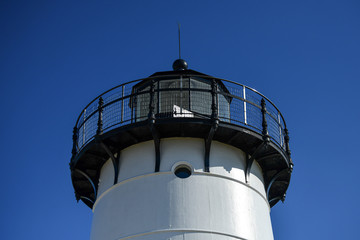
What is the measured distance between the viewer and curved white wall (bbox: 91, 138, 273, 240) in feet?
50.9

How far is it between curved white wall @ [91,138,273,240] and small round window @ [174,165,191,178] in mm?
182

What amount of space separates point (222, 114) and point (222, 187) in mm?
2847

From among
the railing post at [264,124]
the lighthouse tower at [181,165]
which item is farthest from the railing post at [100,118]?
the railing post at [264,124]

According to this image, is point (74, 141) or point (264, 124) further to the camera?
point (74, 141)

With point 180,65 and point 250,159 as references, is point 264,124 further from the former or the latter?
point 180,65

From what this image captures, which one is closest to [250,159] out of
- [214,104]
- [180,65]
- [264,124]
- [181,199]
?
[264,124]

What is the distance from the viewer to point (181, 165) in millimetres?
16688

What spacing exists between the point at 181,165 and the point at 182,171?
17 centimetres

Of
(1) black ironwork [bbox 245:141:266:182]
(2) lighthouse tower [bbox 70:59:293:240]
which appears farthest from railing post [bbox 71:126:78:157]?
(1) black ironwork [bbox 245:141:266:182]

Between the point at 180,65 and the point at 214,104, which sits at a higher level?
the point at 180,65

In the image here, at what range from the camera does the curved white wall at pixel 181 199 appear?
15500 mm

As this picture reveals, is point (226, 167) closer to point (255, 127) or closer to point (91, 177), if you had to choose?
point (255, 127)

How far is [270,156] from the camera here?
58.6 feet

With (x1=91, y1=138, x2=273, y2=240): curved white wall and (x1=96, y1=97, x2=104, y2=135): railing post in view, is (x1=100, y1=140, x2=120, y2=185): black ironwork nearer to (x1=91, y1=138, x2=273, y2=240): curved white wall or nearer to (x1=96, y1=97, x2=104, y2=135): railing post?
(x1=91, y1=138, x2=273, y2=240): curved white wall
